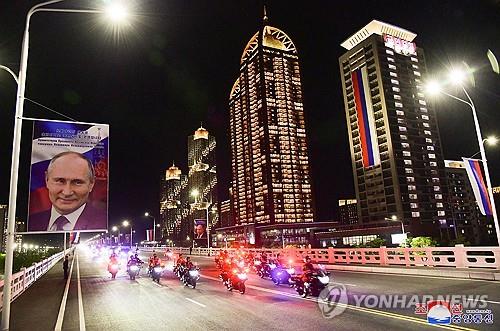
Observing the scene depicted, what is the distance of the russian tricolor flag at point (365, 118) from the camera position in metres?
123

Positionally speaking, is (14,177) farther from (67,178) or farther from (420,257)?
(420,257)

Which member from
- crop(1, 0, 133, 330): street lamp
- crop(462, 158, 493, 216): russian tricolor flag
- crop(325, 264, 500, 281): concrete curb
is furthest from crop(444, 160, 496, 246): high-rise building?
crop(1, 0, 133, 330): street lamp

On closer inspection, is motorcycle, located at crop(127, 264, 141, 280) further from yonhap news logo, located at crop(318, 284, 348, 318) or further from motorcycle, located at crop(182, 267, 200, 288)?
yonhap news logo, located at crop(318, 284, 348, 318)

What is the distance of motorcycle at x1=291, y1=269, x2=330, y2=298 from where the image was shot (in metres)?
14.4

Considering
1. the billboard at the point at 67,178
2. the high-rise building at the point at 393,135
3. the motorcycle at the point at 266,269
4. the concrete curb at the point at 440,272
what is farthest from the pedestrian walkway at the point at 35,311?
the high-rise building at the point at 393,135

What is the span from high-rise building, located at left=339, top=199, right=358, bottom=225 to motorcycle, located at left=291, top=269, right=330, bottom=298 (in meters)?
187

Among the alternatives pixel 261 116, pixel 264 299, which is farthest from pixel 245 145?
pixel 264 299

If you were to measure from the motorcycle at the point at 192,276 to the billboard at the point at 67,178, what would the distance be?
8.87 meters

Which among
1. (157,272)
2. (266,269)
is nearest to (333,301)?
(266,269)

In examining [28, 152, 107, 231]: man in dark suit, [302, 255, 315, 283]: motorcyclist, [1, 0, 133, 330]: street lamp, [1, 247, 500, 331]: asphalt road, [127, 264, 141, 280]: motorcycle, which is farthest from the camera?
[127, 264, 141, 280]: motorcycle

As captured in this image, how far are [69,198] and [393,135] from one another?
13299cm

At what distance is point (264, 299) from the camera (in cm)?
1436

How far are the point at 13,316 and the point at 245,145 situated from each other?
175m

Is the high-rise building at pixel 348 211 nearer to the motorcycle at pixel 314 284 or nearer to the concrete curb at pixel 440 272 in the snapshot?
the concrete curb at pixel 440 272
